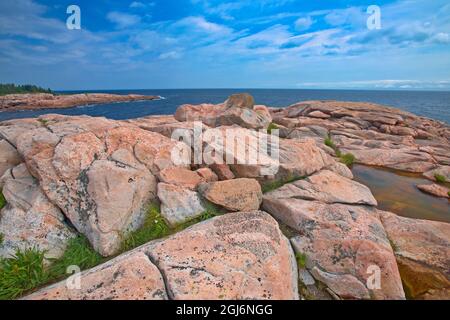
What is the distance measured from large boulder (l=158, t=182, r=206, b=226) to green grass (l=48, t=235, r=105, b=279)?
2311mm

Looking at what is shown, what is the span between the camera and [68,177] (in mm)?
8477

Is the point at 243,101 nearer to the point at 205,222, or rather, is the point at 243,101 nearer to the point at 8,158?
the point at 205,222

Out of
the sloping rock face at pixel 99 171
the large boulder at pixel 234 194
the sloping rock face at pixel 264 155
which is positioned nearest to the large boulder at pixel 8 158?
the sloping rock face at pixel 99 171

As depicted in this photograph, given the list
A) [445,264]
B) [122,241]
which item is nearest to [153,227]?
[122,241]

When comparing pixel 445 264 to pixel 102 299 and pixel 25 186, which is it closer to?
pixel 102 299

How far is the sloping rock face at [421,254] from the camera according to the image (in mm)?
6523

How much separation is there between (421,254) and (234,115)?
507 inches

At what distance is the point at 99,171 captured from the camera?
8.38 m

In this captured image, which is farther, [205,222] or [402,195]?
[402,195]

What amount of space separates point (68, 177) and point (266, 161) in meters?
7.47

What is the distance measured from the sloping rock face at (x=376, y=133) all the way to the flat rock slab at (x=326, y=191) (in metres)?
7.98

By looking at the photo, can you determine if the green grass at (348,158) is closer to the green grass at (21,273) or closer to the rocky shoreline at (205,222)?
the rocky shoreline at (205,222)

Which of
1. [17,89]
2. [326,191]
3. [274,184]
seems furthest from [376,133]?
[17,89]
